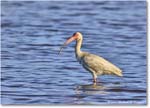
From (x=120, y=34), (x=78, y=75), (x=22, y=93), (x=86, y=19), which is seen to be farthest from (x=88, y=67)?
(x=86, y=19)

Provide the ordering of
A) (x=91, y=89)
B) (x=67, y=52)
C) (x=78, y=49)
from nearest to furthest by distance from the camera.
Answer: (x=91, y=89)
(x=78, y=49)
(x=67, y=52)

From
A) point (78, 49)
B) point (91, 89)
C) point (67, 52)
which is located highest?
point (78, 49)

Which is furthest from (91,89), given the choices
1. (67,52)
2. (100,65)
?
(67,52)

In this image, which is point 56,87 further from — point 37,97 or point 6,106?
point 6,106

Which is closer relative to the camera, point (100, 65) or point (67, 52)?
point (100, 65)

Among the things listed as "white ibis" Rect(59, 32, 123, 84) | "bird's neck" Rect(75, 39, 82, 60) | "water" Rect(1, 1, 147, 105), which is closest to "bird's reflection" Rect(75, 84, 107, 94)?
"water" Rect(1, 1, 147, 105)

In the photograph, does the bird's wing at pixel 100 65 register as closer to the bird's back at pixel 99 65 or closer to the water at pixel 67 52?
the bird's back at pixel 99 65

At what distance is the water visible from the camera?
10.0 meters

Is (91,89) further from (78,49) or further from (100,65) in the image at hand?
(78,49)

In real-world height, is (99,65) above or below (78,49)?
below

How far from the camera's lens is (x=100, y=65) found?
10867mm

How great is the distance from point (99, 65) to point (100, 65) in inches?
0.8

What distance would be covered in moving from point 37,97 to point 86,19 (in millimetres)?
6834

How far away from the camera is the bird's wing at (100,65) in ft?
35.3
